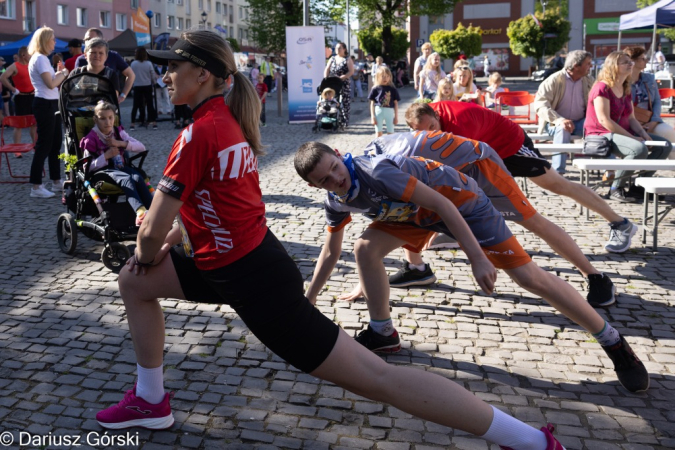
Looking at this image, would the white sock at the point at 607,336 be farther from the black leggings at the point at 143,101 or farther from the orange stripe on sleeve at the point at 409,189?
the black leggings at the point at 143,101

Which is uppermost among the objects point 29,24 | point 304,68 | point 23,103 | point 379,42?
point 29,24

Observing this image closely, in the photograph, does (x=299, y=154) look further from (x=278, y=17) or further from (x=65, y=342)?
(x=278, y=17)

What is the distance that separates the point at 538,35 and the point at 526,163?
56.7 meters

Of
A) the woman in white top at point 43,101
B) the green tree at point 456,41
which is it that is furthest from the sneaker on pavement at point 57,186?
the green tree at point 456,41

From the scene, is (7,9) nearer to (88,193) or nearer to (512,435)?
(88,193)

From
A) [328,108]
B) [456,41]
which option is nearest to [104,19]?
[456,41]

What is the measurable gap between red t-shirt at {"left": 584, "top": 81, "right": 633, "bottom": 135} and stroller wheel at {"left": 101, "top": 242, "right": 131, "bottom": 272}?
540 centimetres

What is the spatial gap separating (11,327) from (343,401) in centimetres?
247

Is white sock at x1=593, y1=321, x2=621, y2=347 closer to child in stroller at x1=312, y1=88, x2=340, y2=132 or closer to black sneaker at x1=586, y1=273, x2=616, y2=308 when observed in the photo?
black sneaker at x1=586, y1=273, x2=616, y2=308

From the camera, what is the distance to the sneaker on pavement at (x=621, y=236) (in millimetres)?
6602

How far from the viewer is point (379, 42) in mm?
58219

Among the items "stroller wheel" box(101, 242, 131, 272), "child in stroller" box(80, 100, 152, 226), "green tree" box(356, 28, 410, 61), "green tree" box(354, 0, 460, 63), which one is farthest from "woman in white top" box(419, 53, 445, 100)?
"green tree" box(356, 28, 410, 61)

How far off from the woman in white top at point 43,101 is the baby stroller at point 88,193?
232 centimetres

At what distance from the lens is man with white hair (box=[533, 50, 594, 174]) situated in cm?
897
